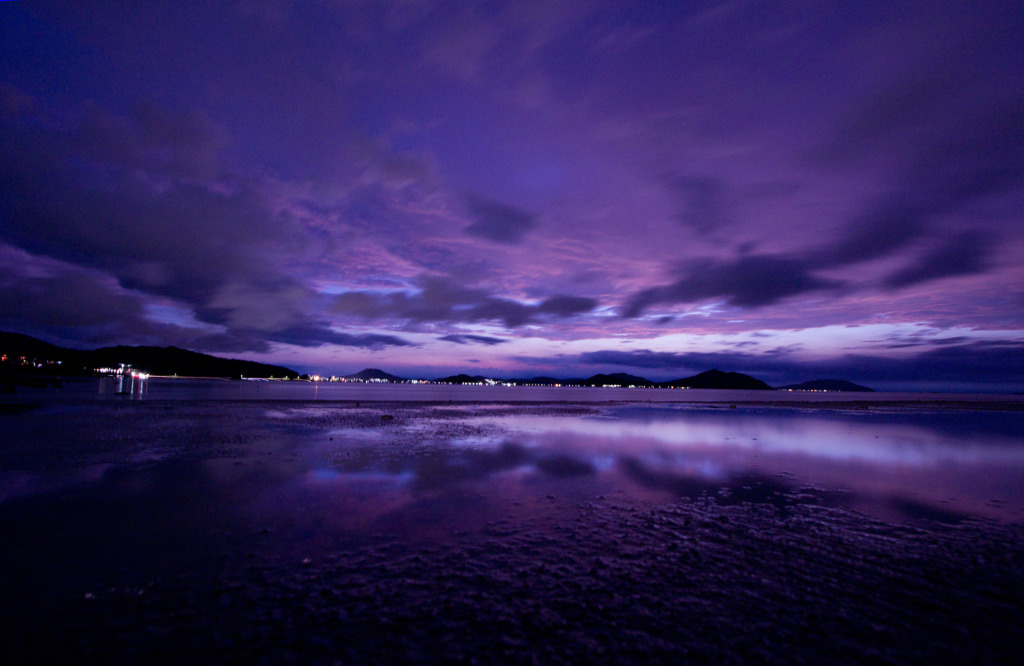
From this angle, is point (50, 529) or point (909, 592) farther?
point (50, 529)

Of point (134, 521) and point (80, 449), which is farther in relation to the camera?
point (80, 449)

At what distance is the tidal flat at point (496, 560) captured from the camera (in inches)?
271

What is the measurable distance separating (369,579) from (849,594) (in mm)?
9639

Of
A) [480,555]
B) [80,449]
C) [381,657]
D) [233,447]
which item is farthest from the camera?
[233,447]

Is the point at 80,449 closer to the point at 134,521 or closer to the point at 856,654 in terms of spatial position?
the point at 134,521

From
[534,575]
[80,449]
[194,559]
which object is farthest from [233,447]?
[534,575]

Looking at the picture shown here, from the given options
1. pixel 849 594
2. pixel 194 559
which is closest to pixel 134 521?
pixel 194 559

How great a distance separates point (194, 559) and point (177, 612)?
2.58 metres

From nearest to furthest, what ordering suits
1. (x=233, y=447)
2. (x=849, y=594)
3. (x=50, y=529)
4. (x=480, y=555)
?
(x=849, y=594)
(x=480, y=555)
(x=50, y=529)
(x=233, y=447)

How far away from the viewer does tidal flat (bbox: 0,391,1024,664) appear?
6891 millimetres

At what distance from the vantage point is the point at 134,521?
12.2 meters

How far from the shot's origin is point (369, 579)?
8906 mm

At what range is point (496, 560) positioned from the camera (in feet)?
32.9

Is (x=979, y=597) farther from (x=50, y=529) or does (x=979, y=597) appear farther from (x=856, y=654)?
(x=50, y=529)
